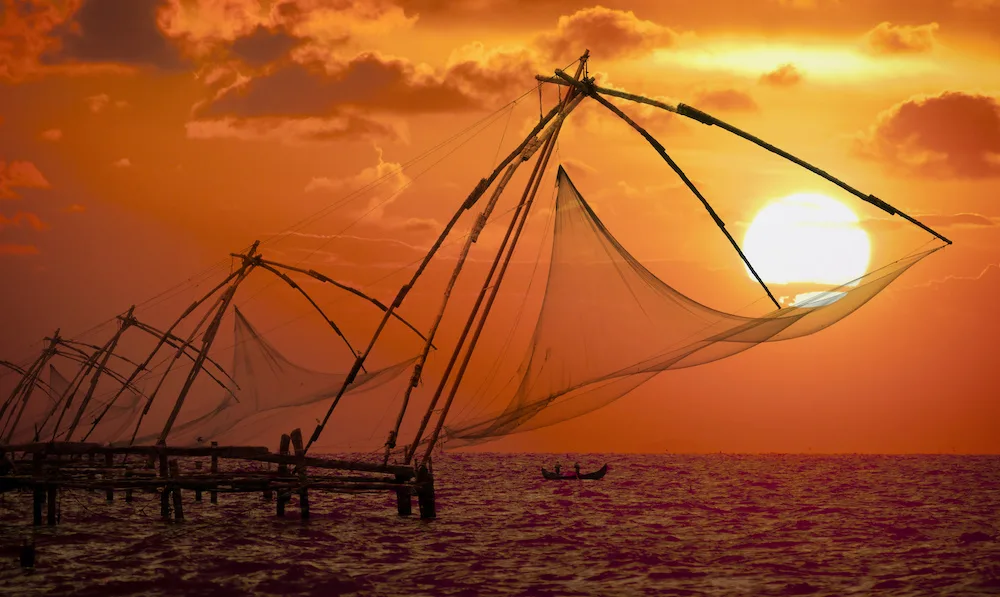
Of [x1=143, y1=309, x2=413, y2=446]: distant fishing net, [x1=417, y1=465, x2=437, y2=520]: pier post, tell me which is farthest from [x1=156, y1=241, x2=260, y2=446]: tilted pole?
[x1=417, y1=465, x2=437, y2=520]: pier post

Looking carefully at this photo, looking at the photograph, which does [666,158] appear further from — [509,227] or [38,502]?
[38,502]

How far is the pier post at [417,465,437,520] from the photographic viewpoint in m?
19.8

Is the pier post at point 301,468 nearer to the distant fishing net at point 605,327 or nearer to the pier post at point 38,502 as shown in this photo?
the distant fishing net at point 605,327

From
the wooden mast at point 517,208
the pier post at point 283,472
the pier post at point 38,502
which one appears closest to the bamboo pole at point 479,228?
the wooden mast at point 517,208

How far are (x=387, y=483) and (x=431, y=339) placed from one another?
14.6 ft

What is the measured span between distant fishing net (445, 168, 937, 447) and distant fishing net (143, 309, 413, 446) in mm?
4934

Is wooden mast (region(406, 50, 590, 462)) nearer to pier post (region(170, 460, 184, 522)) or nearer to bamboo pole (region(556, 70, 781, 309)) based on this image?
bamboo pole (region(556, 70, 781, 309))

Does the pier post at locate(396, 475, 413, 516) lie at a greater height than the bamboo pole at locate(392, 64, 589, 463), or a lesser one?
lesser

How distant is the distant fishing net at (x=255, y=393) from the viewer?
71.2ft

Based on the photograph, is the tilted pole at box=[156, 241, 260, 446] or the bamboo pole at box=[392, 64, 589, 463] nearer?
the bamboo pole at box=[392, 64, 589, 463]

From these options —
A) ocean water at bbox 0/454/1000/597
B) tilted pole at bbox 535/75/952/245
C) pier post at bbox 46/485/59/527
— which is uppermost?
tilted pole at bbox 535/75/952/245

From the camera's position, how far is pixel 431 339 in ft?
54.6

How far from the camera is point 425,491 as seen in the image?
20.4 m

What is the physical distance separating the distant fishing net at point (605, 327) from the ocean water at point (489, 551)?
2566 millimetres
